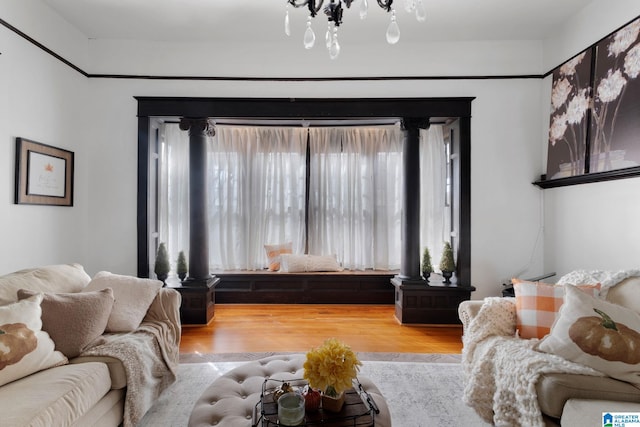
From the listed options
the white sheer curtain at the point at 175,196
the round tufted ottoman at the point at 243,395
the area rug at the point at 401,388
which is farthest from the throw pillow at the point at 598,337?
the white sheer curtain at the point at 175,196

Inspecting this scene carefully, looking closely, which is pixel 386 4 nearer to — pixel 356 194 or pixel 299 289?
pixel 356 194

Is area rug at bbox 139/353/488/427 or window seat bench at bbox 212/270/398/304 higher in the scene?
window seat bench at bbox 212/270/398/304

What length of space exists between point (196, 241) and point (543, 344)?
3376 mm

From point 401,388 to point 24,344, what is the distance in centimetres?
228

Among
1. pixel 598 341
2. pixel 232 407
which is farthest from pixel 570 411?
pixel 232 407

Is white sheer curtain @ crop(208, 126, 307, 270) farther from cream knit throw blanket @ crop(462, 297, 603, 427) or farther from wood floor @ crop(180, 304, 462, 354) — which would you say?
cream knit throw blanket @ crop(462, 297, 603, 427)

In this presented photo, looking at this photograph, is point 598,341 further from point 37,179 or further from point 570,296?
point 37,179

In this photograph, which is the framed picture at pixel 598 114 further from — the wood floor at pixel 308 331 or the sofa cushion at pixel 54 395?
the sofa cushion at pixel 54 395

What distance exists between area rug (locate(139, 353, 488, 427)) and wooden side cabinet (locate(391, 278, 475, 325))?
0.73 metres

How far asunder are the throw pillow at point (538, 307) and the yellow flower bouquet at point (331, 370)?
1.39 metres

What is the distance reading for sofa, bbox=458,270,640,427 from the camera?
58.9 inches

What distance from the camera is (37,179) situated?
2.84 meters

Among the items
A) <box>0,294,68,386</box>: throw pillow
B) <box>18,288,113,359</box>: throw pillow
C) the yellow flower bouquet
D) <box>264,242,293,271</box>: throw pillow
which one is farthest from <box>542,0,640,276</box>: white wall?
<box>0,294,68,386</box>: throw pillow

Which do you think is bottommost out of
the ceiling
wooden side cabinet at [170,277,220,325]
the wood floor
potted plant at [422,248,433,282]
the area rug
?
the area rug
